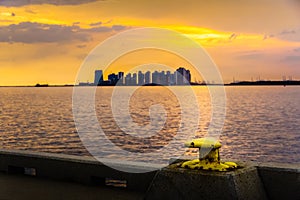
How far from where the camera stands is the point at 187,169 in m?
6.08

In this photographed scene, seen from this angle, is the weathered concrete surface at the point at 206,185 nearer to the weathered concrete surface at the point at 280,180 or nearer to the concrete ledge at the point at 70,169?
the weathered concrete surface at the point at 280,180

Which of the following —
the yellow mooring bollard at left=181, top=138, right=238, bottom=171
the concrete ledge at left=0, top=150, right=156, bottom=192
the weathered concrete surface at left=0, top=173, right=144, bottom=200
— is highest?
the yellow mooring bollard at left=181, top=138, right=238, bottom=171

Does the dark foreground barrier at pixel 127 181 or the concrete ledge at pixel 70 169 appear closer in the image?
the dark foreground barrier at pixel 127 181

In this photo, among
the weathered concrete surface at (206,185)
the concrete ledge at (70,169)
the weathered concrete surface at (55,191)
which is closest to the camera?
the weathered concrete surface at (206,185)

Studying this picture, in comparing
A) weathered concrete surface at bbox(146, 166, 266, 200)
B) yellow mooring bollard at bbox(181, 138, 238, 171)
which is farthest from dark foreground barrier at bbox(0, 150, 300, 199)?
yellow mooring bollard at bbox(181, 138, 238, 171)

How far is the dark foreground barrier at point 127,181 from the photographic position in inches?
231

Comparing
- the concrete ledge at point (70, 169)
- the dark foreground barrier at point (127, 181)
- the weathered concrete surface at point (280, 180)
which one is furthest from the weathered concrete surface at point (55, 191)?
the weathered concrete surface at point (280, 180)

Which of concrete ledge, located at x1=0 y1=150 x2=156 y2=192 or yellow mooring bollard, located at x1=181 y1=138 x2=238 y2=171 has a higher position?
yellow mooring bollard, located at x1=181 y1=138 x2=238 y2=171

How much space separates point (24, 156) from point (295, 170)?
4511 mm

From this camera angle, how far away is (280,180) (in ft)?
20.8

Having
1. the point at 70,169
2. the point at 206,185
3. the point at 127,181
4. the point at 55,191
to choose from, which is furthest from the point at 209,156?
the point at 70,169

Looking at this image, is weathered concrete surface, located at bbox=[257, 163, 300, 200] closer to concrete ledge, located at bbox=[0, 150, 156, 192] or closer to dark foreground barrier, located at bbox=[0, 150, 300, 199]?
dark foreground barrier, located at bbox=[0, 150, 300, 199]

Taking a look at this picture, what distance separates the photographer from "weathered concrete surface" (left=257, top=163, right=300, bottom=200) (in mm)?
6238

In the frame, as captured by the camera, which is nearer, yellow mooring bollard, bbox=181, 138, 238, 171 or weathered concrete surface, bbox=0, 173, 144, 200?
yellow mooring bollard, bbox=181, 138, 238, 171
